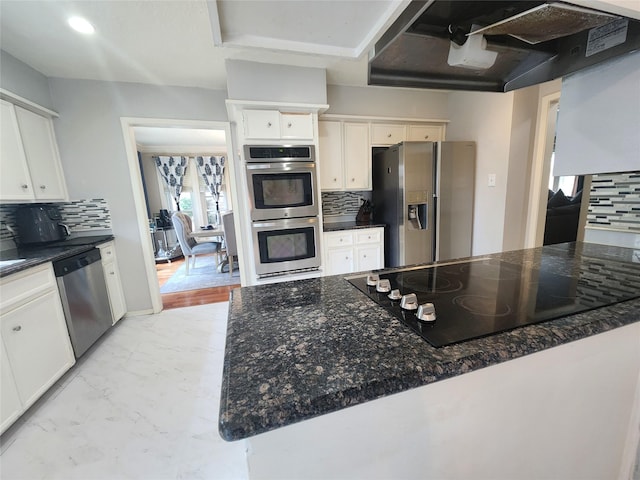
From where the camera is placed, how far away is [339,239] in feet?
9.09

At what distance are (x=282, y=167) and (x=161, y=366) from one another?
6.23 feet

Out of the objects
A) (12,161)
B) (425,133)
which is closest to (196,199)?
(12,161)

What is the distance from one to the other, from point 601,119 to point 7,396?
3050mm

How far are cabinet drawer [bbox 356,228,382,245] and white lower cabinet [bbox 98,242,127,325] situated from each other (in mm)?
2517

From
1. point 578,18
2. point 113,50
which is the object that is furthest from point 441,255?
point 113,50

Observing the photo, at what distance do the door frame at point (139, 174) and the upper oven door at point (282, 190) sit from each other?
800mm

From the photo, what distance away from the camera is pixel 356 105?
114 inches

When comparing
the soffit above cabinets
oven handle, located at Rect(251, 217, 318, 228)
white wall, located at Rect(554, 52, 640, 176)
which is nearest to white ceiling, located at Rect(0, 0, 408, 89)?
the soffit above cabinets

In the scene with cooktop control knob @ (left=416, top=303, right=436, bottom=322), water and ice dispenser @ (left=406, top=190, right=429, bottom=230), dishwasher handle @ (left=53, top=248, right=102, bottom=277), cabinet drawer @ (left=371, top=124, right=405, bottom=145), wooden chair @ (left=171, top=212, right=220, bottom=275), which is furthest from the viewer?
wooden chair @ (left=171, top=212, right=220, bottom=275)

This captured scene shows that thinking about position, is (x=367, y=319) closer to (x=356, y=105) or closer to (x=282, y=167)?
(x=282, y=167)

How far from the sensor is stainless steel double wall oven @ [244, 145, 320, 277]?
2.33m

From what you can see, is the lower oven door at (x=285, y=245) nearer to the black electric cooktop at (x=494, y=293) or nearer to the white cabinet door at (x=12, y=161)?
the black electric cooktop at (x=494, y=293)

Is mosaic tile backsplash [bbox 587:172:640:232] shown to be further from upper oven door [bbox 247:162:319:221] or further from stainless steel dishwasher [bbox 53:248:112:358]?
stainless steel dishwasher [bbox 53:248:112:358]

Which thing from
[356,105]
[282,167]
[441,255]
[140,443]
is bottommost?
[140,443]
